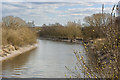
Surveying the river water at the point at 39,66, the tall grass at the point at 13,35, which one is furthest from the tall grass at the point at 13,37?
the river water at the point at 39,66

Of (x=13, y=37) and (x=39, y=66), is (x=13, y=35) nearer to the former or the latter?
(x=13, y=37)

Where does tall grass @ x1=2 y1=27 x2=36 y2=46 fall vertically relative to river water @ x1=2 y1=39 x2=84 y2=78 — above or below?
above

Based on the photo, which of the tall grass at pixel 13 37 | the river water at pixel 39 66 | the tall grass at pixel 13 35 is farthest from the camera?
the tall grass at pixel 13 35

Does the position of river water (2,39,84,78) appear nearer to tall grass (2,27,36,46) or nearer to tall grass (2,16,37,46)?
tall grass (2,27,36,46)

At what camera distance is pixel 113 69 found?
203cm

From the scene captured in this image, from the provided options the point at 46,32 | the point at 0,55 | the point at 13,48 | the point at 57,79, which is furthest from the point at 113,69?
the point at 46,32

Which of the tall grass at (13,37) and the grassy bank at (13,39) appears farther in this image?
the tall grass at (13,37)

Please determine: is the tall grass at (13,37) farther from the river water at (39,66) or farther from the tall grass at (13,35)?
the river water at (39,66)

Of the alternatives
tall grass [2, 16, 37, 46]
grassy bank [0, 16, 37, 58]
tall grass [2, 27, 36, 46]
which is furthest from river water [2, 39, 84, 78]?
tall grass [2, 16, 37, 46]

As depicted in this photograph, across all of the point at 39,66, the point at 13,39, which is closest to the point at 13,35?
the point at 13,39

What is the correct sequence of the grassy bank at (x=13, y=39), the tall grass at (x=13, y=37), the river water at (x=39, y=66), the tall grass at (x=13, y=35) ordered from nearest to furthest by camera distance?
the river water at (x=39, y=66) → the grassy bank at (x=13, y=39) → the tall grass at (x=13, y=37) → the tall grass at (x=13, y=35)

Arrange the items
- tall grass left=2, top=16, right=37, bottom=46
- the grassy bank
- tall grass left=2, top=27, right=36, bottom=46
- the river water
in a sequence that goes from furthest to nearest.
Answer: tall grass left=2, top=16, right=37, bottom=46 → tall grass left=2, top=27, right=36, bottom=46 → the grassy bank → the river water

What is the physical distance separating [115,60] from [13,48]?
1188 cm

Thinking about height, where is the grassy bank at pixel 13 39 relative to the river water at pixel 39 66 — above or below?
above
